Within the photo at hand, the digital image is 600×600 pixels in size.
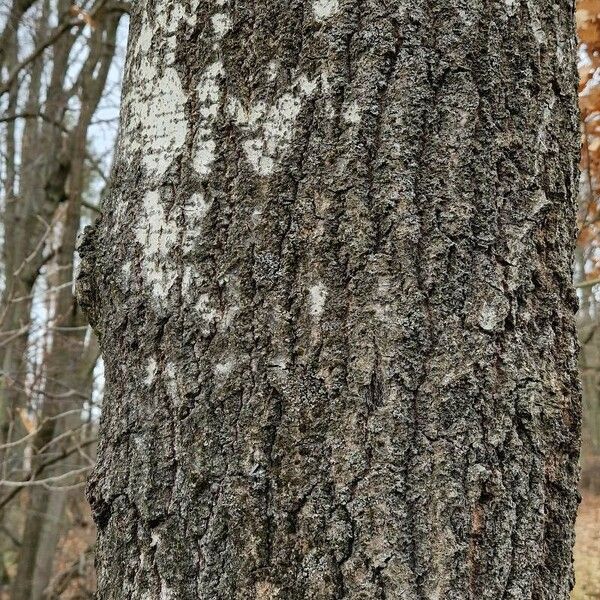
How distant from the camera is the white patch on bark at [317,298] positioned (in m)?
0.91

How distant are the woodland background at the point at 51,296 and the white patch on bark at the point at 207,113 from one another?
3.26 meters

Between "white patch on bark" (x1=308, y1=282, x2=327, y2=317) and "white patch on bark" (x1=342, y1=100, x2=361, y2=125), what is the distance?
22 cm

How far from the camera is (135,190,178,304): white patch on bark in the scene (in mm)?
977

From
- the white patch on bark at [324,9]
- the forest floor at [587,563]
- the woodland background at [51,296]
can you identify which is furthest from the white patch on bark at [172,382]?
the forest floor at [587,563]

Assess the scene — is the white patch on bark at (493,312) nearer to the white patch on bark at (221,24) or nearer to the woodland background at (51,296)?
the white patch on bark at (221,24)

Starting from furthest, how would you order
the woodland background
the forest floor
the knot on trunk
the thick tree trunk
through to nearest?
the forest floor < the woodland background < the knot on trunk < the thick tree trunk

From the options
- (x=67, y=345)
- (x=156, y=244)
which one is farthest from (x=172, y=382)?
(x=67, y=345)

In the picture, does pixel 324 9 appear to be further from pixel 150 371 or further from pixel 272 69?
pixel 150 371

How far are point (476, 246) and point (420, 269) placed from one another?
84mm

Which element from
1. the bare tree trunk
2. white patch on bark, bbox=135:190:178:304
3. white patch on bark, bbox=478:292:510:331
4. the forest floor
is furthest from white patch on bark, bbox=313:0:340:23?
the forest floor

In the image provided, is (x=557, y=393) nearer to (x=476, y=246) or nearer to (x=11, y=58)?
(x=476, y=246)

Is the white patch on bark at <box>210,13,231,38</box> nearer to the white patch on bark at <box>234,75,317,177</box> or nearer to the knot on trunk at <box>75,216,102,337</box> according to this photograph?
the white patch on bark at <box>234,75,317,177</box>

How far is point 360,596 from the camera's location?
2.76ft

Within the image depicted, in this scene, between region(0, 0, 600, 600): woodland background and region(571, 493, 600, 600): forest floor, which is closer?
region(0, 0, 600, 600): woodland background
